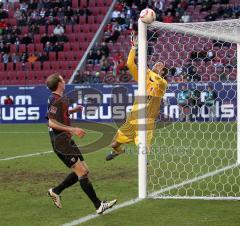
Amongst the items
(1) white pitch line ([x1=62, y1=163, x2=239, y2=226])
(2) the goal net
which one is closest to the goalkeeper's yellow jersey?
(2) the goal net

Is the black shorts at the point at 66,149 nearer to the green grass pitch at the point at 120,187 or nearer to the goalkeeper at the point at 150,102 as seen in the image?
the green grass pitch at the point at 120,187

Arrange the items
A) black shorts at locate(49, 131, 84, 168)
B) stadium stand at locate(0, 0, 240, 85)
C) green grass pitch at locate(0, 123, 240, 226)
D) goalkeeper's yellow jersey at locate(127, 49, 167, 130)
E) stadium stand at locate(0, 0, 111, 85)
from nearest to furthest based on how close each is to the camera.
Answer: green grass pitch at locate(0, 123, 240, 226), black shorts at locate(49, 131, 84, 168), goalkeeper's yellow jersey at locate(127, 49, 167, 130), stadium stand at locate(0, 0, 240, 85), stadium stand at locate(0, 0, 111, 85)

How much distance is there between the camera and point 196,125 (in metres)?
20.2

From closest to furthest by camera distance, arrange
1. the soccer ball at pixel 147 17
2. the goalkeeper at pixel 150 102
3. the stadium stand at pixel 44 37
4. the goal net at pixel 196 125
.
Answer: the soccer ball at pixel 147 17 < the goal net at pixel 196 125 < the goalkeeper at pixel 150 102 < the stadium stand at pixel 44 37

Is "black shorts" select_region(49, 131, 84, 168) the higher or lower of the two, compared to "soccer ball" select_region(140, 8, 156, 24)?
lower

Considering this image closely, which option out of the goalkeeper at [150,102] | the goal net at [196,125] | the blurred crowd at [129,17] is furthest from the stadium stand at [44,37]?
the goalkeeper at [150,102]

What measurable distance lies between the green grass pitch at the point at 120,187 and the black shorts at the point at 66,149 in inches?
25.7

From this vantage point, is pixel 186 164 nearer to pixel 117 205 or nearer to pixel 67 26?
pixel 117 205

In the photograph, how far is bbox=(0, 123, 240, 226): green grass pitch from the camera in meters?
7.54

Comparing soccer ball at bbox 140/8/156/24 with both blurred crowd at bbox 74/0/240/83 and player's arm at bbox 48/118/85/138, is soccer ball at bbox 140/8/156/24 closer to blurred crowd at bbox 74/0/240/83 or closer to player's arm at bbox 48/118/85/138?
player's arm at bbox 48/118/85/138

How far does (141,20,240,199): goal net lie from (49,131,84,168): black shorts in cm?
175

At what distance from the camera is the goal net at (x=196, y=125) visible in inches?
373

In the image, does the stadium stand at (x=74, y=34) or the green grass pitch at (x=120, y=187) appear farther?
the stadium stand at (x=74, y=34)

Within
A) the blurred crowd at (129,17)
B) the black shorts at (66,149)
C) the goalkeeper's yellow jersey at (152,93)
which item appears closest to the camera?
the black shorts at (66,149)
